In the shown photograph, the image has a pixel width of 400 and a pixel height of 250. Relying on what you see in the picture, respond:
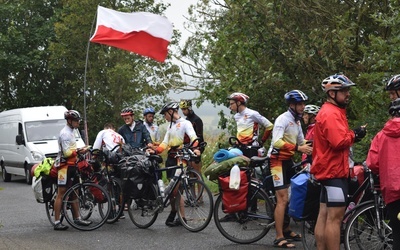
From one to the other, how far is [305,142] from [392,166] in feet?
9.43

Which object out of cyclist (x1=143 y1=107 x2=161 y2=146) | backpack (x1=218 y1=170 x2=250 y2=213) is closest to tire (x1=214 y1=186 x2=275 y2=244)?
backpack (x1=218 y1=170 x2=250 y2=213)

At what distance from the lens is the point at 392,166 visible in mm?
6691

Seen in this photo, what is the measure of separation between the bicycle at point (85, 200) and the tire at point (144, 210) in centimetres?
36

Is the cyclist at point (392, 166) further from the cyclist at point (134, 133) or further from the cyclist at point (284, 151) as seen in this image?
the cyclist at point (134, 133)

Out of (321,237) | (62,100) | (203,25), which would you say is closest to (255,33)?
(203,25)

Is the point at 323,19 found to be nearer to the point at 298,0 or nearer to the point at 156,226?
the point at 298,0

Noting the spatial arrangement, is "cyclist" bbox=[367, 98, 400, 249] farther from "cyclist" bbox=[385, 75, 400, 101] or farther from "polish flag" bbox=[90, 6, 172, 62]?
"polish flag" bbox=[90, 6, 172, 62]

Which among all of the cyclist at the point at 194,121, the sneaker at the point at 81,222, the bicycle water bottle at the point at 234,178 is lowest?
the sneaker at the point at 81,222

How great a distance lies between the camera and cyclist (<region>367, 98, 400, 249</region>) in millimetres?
6668

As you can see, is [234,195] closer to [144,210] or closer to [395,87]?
[144,210]

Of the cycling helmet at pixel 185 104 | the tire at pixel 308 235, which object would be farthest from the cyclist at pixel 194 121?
the tire at pixel 308 235

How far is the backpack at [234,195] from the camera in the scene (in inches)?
385

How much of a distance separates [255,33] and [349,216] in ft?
27.5

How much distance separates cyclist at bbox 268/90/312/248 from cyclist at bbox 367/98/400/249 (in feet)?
8.76
